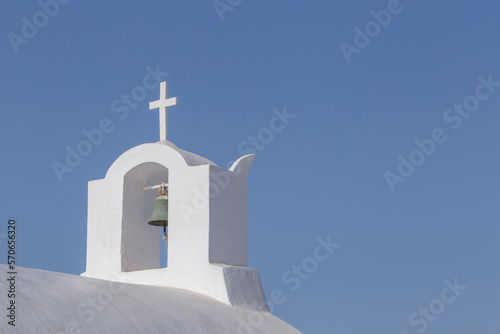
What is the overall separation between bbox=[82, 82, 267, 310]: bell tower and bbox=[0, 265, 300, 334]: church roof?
0.49m

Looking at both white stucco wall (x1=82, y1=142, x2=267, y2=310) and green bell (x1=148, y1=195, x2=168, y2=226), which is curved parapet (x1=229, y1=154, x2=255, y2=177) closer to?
white stucco wall (x1=82, y1=142, x2=267, y2=310)

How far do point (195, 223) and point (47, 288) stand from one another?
2.71 metres

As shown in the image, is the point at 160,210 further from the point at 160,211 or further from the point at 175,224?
the point at 175,224

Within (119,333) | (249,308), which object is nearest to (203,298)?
(249,308)

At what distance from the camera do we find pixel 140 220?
9352 millimetres

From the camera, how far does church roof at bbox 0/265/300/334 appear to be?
18.4 feet

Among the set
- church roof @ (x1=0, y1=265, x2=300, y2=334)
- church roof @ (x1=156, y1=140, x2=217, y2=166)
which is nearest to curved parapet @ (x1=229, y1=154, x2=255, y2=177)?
church roof @ (x1=156, y1=140, x2=217, y2=166)

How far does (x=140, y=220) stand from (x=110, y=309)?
3139 mm

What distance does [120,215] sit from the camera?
9.10 m

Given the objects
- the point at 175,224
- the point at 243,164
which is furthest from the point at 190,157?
the point at 175,224

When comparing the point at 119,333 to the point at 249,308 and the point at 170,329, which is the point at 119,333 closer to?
the point at 170,329

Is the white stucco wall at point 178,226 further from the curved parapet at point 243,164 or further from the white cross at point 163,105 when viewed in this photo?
the white cross at point 163,105

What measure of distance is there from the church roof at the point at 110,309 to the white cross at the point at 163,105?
2231mm

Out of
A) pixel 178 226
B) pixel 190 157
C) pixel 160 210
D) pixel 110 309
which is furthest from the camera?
pixel 160 210
